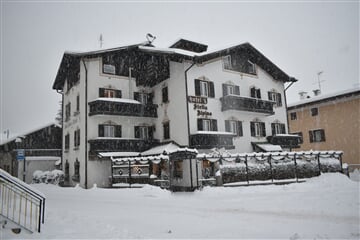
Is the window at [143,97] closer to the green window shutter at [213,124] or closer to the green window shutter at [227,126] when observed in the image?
the green window shutter at [213,124]

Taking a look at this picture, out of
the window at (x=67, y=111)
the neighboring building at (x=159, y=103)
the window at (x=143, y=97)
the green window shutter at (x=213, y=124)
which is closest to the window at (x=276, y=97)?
the neighboring building at (x=159, y=103)

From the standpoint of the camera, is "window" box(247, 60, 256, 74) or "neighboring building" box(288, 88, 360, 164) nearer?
"window" box(247, 60, 256, 74)

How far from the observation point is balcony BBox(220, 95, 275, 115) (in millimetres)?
26188

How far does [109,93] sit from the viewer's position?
2677 cm

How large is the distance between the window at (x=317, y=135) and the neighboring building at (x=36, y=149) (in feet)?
96.4

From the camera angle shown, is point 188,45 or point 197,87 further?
point 188,45

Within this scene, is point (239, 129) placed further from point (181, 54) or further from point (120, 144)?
point (120, 144)

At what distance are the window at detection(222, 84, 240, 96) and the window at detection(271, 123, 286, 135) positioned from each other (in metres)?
5.53

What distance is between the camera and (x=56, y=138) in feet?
114

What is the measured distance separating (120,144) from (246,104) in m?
11.7

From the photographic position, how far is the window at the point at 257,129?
2872 cm

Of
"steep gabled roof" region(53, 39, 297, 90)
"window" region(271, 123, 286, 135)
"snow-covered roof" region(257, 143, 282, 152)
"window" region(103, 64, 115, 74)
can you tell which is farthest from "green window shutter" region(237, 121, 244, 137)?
"window" region(103, 64, 115, 74)

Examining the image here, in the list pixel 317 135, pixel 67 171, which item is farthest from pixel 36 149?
pixel 317 135

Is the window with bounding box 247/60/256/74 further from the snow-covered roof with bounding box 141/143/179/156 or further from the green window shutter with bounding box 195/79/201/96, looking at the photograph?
the snow-covered roof with bounding box 141/143/179/156
